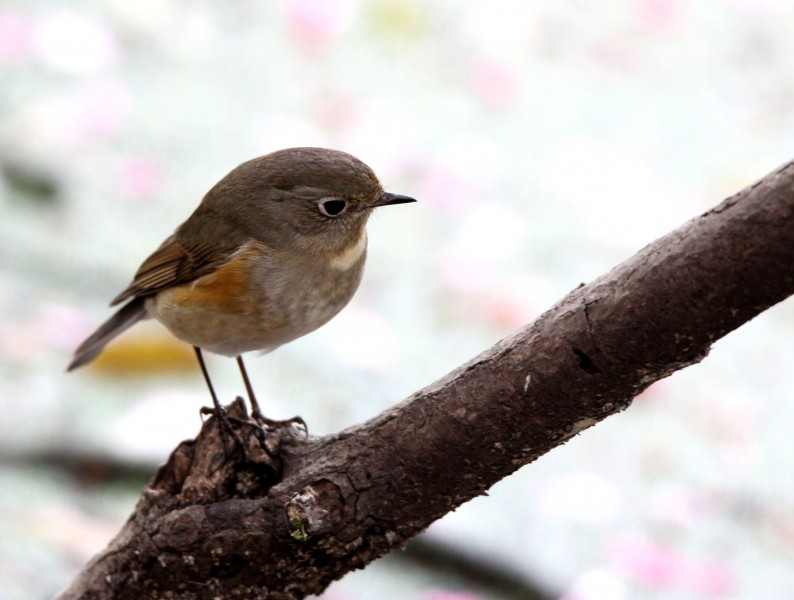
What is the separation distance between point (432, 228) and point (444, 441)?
400 centimetres

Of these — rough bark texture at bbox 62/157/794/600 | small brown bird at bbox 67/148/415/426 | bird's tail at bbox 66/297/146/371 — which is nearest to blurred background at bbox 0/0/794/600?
bird's tail at bbox 66/297/146/371

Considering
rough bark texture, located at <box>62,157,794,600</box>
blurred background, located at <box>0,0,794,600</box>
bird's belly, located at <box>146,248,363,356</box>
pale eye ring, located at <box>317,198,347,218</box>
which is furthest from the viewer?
blurred background, located at <box>0,0,794,600</box>

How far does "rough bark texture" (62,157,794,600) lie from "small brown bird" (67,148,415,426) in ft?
1.31

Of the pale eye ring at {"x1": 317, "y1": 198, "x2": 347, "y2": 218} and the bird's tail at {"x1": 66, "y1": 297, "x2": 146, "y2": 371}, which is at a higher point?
the bird's tail at {"x1": 66, "y1": 297, "x2": 146, "y2": 371}

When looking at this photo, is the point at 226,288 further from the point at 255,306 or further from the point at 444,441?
the point at 444,441

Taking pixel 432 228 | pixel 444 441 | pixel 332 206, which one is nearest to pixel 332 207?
pixel 332 206

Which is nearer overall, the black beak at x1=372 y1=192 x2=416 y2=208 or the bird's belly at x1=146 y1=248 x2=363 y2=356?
the bird's belly at x1=146 y1=248 x2=363 y2=356

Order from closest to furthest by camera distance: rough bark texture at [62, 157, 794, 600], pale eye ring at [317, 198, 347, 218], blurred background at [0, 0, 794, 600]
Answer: rough bark texture at [62, 157, 794, 600], pale eye ring at [317, 198, 347, 218], blurred background at [0, 0, 794, 600]

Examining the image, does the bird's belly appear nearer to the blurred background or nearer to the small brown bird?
the small brown bird

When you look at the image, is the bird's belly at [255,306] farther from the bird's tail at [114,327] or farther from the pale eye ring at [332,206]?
the bird's tail at [114,327]

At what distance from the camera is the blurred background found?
4.59 metres

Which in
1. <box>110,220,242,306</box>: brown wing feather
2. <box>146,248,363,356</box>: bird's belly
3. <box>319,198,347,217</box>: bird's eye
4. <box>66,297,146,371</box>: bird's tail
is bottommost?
<box>146,248,363,356</box>: bird's belly

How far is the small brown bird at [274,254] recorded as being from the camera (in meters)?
3.53

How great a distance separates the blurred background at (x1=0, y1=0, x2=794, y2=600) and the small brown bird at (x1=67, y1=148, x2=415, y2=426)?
1.18 m
